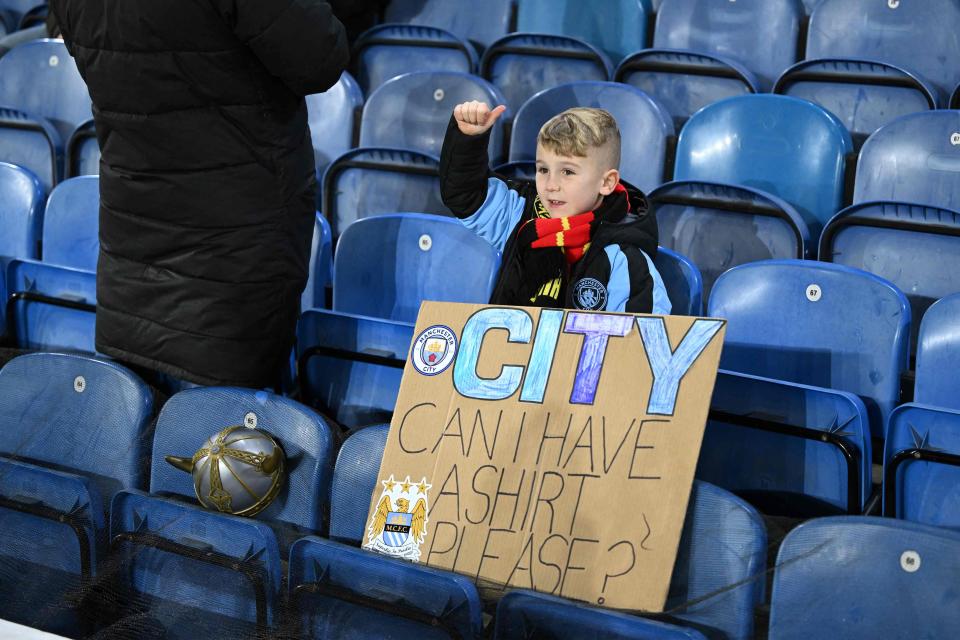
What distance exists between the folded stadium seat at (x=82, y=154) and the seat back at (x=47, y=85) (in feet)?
0.82

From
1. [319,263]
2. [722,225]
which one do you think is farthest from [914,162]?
[319,263]

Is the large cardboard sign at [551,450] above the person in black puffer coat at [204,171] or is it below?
below

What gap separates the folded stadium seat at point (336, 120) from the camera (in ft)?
11.1

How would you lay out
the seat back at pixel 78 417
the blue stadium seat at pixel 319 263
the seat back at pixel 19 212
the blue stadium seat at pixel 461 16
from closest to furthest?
the seat back at pixel 78 417, the blue stadium seat at pixel 319 263, the seat back at pixel 19 212, the blue stadium seat at pixel 461 16

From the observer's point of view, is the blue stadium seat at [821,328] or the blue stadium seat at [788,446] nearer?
the blue stadium seat at [788,446]

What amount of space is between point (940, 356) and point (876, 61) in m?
1.32

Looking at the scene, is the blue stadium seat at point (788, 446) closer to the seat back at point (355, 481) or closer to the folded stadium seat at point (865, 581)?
the folded stadium seat at point (865, 581)

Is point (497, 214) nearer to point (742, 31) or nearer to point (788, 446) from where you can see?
point (788, 446)

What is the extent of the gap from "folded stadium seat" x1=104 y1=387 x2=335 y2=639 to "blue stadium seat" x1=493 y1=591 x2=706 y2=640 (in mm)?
357

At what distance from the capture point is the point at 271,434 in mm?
1832

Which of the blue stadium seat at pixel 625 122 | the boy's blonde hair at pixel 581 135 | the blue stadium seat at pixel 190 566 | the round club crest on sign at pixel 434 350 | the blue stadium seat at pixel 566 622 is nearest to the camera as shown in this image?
the blue stadium seat at pixel 566 622

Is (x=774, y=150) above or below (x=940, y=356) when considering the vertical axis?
above

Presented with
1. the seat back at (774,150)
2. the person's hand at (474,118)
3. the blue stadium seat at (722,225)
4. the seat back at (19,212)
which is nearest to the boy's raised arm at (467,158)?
the person's hand at (474,118)

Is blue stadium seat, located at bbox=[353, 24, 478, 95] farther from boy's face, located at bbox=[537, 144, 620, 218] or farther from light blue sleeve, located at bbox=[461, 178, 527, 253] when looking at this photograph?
boy's face, located at bbox=[537, 144, 620, 218]
